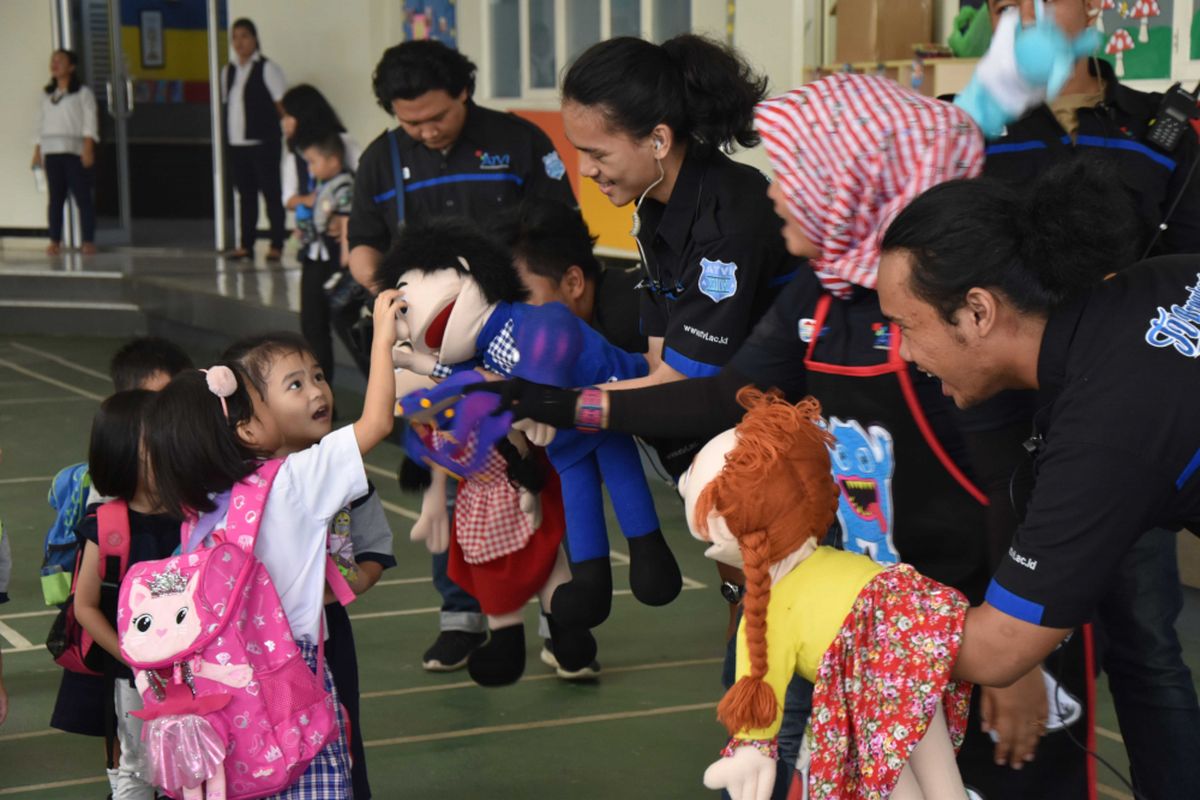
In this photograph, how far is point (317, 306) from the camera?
7.52m

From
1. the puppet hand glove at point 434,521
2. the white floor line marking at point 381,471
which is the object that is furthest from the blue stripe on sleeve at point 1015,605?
the white floor line marking at point 381,471

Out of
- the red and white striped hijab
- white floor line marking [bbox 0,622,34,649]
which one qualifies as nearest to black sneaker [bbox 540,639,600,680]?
white floor line marking [bbox 0,622,34,649]

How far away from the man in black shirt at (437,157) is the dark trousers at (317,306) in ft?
9.20

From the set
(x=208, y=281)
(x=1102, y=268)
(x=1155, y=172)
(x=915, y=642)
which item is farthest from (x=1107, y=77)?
(x=208, y=281)

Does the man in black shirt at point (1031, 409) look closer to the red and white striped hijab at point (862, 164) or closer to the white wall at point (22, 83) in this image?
the red and white striped hijab at point (862, 164)

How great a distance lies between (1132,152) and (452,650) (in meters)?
2.21

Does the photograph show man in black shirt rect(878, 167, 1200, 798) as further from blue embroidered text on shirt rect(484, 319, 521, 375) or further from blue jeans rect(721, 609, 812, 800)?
blue embroidered text on shirt rect(484, 319, 521, 375)

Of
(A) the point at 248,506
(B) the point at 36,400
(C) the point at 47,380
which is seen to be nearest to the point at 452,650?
(A) the point at 248,506

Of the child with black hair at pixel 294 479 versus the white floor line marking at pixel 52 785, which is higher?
the child with black hair at pixel 294 479

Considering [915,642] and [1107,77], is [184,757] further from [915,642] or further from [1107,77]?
[1107,77]

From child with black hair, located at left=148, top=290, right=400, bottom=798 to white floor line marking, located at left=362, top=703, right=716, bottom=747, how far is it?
3.52 feet

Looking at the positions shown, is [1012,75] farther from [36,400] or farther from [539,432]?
[36,400]

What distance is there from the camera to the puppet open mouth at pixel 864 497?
2.28m

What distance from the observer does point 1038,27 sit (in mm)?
2502
